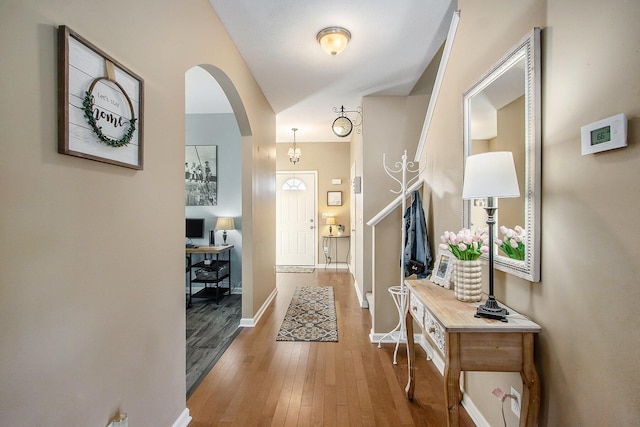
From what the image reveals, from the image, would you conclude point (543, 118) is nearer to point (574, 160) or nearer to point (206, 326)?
point (574, 160)

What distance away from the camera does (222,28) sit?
2.41 m

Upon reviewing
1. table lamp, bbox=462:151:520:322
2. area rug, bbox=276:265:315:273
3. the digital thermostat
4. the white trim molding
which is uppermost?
the white trim molding

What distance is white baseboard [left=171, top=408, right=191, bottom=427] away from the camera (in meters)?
1.72

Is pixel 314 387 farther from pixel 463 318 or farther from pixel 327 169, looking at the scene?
pixel 327 169

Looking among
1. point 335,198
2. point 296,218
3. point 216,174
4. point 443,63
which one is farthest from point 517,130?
point 296,218

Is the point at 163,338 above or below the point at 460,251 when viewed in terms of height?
below

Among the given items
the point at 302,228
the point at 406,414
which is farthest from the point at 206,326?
the point at 302,228

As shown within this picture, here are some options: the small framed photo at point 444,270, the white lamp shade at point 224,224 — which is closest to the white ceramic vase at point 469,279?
the small framed photo at point 444,270

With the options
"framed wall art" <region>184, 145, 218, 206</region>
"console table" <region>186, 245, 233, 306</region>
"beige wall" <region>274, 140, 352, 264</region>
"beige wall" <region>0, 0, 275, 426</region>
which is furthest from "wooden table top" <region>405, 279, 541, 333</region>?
"beige wall" <region>274, 140, 352, 264</region>

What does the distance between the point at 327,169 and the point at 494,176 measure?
18.6 feet

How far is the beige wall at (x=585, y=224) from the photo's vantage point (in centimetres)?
87

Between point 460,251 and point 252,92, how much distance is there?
110 inches

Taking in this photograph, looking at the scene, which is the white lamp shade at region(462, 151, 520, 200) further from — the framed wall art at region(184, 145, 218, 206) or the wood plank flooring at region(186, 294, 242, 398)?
the framed wall art at region(184, 145, 218, 206)

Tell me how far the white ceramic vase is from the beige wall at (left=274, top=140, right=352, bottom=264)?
17.3 ft
